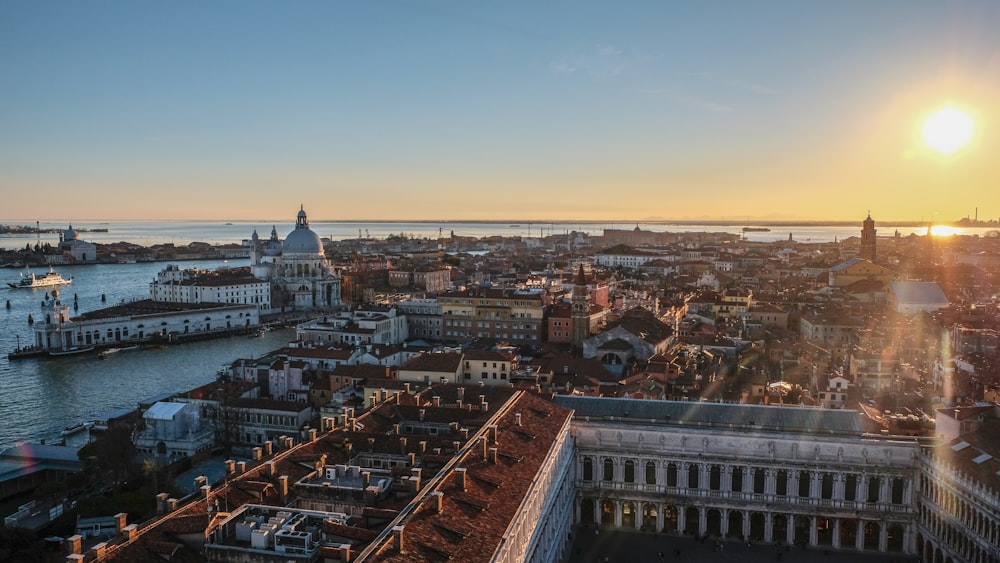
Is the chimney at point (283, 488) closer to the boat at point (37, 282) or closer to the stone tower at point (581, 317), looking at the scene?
the stone tower at point (581, 317)

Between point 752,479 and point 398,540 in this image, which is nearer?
point 398,540

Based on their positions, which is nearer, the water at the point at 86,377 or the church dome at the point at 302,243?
the water at the point at 86,377

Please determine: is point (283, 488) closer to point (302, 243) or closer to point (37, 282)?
point (302, 243)

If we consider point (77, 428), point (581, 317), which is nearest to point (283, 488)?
point (77, 428)

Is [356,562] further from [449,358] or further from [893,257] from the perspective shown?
[893,257]

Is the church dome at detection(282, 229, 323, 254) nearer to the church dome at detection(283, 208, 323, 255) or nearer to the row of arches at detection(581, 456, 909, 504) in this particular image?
the church dome at detection(283, 208, 323, 255)

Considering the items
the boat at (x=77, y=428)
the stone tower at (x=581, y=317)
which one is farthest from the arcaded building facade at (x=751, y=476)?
the stone tower at (x=581, y=317)

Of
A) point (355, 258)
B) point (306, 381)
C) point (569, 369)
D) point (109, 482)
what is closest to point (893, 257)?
point (355, 258)
